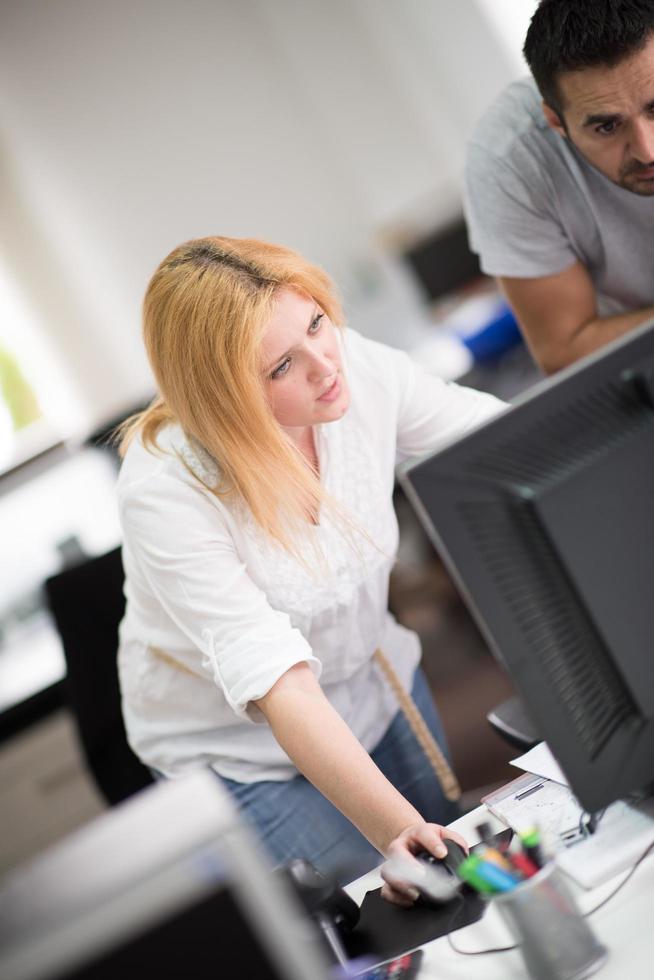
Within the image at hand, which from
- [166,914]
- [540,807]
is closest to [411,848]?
[540,807]

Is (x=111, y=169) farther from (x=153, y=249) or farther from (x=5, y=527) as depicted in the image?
(x=5, y=527)

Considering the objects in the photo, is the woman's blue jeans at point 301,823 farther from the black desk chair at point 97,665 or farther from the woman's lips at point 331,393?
the woman's lips at point 331,393

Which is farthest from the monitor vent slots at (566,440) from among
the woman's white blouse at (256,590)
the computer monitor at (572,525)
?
the woman's white blouse at (256,590)

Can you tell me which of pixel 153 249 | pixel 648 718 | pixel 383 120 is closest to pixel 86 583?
pixel 648 718

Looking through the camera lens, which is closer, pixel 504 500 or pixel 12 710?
pixel 504 500

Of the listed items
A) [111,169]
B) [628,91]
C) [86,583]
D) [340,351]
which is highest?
[111,169]

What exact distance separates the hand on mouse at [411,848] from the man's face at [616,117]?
3.09 ft

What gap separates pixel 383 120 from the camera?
16.4 feet

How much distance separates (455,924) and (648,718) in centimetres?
29

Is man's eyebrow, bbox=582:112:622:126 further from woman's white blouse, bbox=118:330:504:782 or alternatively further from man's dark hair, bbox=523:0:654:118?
woman's white blouse, bbox=118:330:504:782

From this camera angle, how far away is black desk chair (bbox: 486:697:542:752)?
4.30 ft

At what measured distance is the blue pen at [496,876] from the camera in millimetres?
863

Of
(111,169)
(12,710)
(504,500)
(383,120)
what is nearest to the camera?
(504,500)

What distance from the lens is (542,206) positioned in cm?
166
